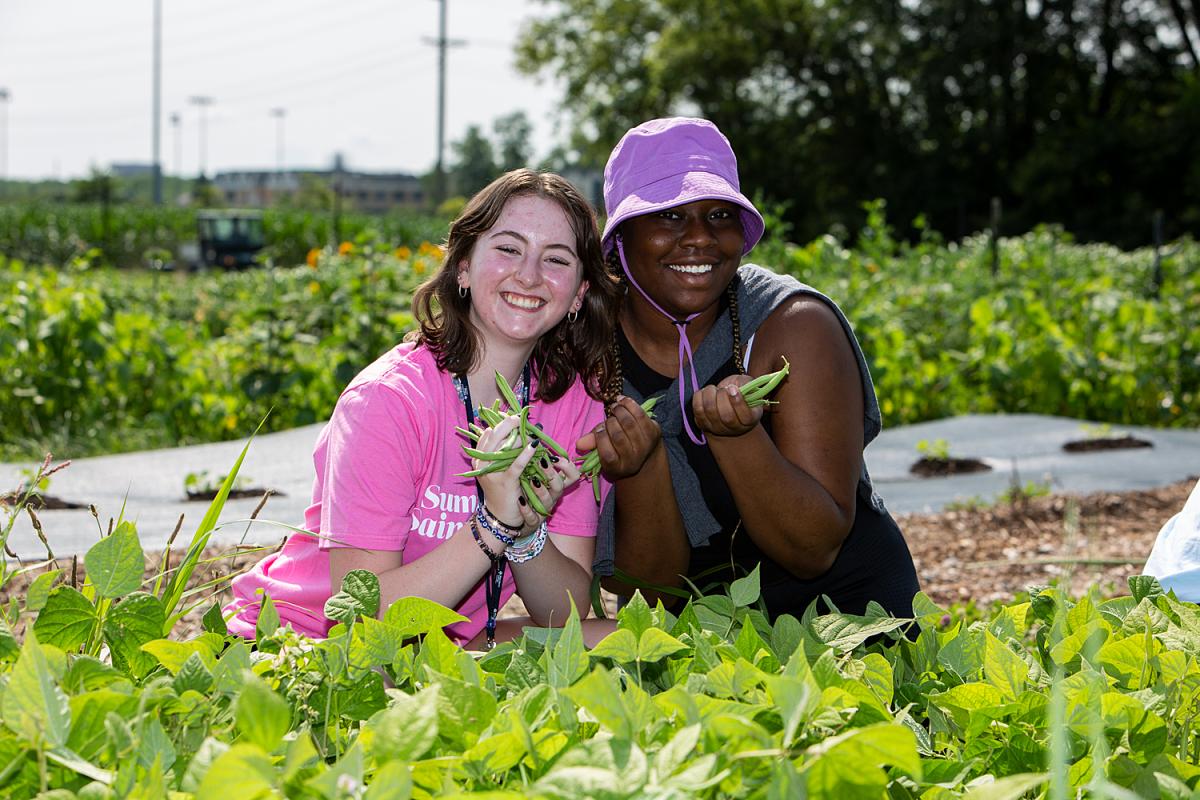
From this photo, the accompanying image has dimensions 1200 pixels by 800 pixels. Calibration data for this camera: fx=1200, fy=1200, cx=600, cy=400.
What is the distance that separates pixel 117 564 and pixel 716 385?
1243 millimetres

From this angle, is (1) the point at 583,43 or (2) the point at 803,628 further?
(1) the point at 583,43

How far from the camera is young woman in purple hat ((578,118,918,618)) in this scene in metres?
2.31

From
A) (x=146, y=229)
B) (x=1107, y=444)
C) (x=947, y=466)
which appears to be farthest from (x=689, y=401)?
(x=146, y=229)

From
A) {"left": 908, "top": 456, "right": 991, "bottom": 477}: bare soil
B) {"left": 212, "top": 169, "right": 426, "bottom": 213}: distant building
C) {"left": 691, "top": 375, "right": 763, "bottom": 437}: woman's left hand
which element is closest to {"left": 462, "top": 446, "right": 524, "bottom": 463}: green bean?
{"left": 691, "top": 375, "right": 763, "bottom": 437}: woman's left hand

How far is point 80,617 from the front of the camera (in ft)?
4.27

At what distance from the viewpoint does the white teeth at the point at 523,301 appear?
7.97ft

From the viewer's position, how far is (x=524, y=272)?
95.5 inches

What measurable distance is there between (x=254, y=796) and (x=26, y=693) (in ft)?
0.79

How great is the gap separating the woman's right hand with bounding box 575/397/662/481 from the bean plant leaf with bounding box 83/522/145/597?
95cm

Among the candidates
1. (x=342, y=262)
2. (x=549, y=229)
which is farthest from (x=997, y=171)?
(x=549, y=229)

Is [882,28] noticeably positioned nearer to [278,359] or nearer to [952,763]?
[278,359]

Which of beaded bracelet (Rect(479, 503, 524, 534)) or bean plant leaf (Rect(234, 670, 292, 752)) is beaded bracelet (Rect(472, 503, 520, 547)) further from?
bean plant leaf (Rect(234, 670, 292, 752))

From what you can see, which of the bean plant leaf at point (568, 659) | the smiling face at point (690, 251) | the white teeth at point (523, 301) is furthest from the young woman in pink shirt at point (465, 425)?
the bean plant leaf at point (568, 659)

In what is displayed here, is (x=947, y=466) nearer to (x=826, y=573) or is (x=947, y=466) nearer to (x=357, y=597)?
(x=826, y=573)
